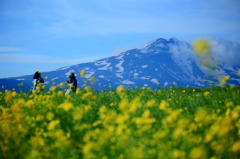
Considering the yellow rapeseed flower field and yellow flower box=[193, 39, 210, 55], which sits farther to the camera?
yellow flower box=[193, 39, 210, 55]

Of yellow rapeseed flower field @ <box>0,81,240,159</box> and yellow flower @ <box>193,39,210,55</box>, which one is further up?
yellow flower @ <box>193,39,210,55</box>

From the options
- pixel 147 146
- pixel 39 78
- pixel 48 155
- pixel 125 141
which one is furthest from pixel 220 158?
pixel 39 78

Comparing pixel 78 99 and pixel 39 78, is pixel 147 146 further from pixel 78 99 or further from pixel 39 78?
pixel 39 78

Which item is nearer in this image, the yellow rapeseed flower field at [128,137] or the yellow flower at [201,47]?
the yellow rapeseed flower field at [128,137]

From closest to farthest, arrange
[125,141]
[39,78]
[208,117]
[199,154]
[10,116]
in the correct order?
[199,154]
[125,141]
[208,117]
[10,116]
[39,78]

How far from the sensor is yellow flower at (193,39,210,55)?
12.2 ft

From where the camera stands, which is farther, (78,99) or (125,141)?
(78,99)

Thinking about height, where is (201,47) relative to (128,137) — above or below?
above

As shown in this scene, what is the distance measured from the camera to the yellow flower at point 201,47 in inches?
147

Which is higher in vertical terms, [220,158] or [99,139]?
[99,139]

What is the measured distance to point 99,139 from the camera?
9.70ft

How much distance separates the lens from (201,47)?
3771 mm

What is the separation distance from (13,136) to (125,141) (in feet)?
6.34

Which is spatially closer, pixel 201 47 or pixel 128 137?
pixel 128 137
